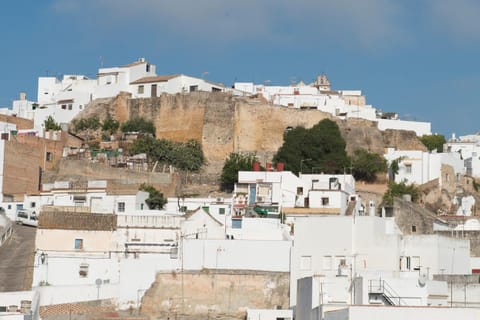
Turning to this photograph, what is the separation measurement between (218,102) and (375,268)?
Result: 28783 millimetres

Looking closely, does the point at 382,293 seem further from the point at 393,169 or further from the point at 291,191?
the point at 393,169

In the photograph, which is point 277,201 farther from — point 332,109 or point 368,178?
Answer: point 332,109

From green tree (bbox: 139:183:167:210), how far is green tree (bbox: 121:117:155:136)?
13.4 m

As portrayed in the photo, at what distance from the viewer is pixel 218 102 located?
71250 millimetres

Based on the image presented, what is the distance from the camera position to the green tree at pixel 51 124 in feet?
230

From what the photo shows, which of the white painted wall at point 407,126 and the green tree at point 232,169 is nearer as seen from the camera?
the green tree at point 232,169

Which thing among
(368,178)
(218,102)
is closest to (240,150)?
(218,102)

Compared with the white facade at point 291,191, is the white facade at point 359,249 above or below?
below

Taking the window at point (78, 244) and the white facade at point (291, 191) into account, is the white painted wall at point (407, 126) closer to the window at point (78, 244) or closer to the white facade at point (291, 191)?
the white facade at point (291, 191)

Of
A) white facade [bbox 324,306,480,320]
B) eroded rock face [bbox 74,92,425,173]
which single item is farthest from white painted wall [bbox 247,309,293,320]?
eroded rock face [bbox 74,92,425,173]

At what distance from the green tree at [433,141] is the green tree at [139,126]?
15380mm

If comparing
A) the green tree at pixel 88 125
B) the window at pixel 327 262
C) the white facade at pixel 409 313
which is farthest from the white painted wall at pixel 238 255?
the green tree at pixel 88 125

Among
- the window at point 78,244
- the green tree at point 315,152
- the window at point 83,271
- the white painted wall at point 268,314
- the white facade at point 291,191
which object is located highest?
the green tree at point 315,152

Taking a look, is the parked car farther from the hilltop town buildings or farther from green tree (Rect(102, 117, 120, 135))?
green tree (Rect(102, 117, 120, 135))
